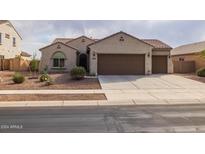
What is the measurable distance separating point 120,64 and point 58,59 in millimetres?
8337

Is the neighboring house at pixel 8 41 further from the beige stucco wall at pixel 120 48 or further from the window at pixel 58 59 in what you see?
the beige stucco wall at pixel 120 48

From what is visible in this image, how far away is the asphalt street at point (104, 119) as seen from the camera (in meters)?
8.69

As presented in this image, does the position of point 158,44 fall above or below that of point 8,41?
below

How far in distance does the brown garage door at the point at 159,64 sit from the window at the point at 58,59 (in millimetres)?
10984

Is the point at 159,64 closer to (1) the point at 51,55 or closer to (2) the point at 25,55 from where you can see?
(1) the point at 51,55

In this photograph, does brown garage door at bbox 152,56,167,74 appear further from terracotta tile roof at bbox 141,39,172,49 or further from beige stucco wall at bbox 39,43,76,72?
beige stucco wall at bbox 39,43,76,72

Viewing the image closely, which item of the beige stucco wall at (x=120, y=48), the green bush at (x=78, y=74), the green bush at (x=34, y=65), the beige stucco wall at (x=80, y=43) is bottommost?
the green bush at (x=78, y=74)

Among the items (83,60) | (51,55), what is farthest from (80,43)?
(51,55)

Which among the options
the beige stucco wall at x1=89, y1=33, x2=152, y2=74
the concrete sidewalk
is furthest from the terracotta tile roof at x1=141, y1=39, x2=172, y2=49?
the concrete sidewalk

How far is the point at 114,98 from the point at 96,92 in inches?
99.0

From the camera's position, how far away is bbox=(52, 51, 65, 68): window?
3384cm

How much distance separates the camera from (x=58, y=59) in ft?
111

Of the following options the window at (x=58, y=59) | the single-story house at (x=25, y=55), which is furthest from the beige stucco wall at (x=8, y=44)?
the window at (x=58, y=59)

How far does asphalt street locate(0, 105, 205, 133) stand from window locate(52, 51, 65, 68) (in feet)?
69.0
